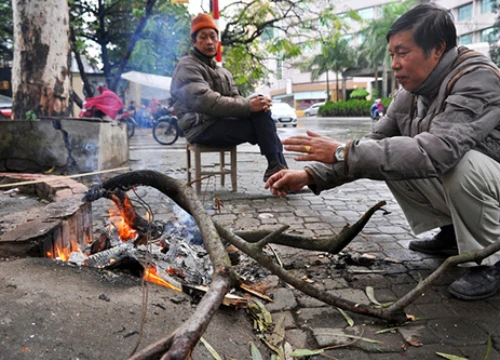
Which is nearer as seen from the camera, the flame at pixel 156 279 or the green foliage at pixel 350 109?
the flame at pixel 156 279

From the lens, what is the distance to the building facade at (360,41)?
150 feet

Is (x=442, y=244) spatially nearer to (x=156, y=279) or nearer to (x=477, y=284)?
(x=477, y=284)

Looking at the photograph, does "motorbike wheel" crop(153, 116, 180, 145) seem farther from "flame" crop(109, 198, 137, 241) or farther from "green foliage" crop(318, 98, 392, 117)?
"green foliage" crop(318, 98, 392, 117)

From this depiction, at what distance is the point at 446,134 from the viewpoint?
217 cm

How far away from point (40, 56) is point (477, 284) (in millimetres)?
→ 6040

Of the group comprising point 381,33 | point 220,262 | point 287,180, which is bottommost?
point 220,262

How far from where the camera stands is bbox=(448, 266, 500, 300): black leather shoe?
2.22 m

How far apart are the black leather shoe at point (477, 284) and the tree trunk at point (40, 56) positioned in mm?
5755

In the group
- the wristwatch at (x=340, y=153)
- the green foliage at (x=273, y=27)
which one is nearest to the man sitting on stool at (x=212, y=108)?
the wristwatch at (x=340, y=153)

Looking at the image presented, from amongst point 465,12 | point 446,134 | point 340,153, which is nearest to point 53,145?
point 340,153

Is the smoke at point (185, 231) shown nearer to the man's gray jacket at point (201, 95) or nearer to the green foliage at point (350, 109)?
the man's gray jacket at point (201, 95)

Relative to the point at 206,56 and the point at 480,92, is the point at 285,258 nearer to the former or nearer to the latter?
the point at 480,92

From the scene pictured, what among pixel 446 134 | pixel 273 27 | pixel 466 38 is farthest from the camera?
pixel 466 38

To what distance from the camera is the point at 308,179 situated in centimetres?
247
